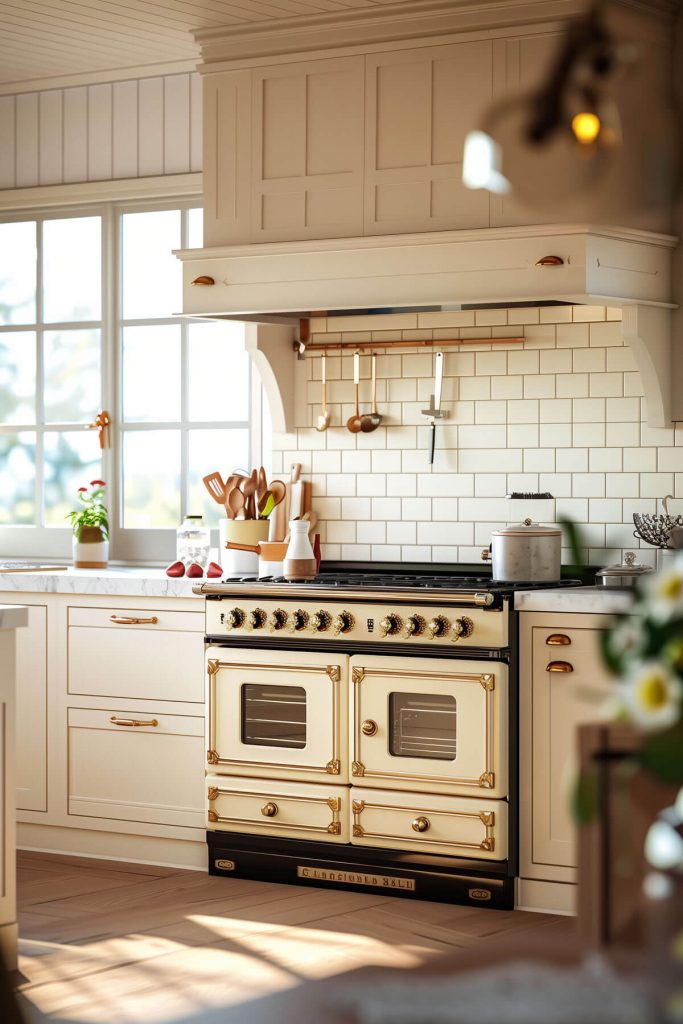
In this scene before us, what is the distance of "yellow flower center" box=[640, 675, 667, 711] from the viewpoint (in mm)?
1128

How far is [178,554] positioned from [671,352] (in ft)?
6.45

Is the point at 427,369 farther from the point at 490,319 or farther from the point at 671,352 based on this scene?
the point at 671,352

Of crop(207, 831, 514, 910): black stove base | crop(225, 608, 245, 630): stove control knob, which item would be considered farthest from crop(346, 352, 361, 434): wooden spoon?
crop(207, 831, 514, 910): black stove base

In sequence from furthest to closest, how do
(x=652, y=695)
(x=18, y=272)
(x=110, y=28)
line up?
(x=18, y=272) → (x=110, y=28) → (x=652, y=695)

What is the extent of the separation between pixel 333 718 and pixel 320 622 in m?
0.31

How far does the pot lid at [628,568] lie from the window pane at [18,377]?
108 inches

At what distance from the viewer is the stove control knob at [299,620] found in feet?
14.6

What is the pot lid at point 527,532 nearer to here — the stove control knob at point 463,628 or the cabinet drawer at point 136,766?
the stove control knob at point 463,628

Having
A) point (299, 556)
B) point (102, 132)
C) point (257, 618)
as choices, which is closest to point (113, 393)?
point (102, 132)

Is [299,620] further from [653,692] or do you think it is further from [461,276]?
[653,692]

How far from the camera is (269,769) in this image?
14.8 ft

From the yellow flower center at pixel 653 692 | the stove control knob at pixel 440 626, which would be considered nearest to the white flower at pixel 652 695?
the yellow flower center at pixel 653 692

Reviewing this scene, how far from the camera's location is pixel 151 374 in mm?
5703

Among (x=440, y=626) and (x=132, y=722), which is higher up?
(x=440, y=626)
